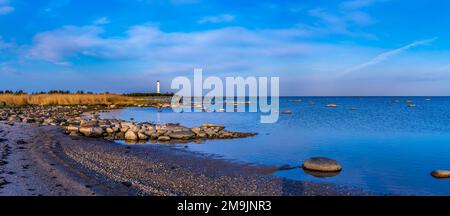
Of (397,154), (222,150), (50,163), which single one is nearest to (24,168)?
(50,163)

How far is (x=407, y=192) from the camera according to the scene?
982cm

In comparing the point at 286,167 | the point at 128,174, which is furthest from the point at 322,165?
the point at 128,174

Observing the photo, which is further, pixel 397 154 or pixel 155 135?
pixel 155 135

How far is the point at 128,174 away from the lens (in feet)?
34.7

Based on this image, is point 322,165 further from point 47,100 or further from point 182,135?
point 47,100

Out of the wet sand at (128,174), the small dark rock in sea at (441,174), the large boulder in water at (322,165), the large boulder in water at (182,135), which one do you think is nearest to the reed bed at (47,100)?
the large boulder in water at (182,135)

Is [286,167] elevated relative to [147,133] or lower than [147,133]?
lower

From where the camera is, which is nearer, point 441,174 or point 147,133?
point 441,174

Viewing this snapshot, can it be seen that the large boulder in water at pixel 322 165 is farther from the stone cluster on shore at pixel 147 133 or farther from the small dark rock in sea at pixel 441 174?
the stone cluster on shore at pixel 147 133

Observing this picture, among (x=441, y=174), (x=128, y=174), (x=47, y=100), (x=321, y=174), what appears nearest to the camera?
(x=128, y=174)

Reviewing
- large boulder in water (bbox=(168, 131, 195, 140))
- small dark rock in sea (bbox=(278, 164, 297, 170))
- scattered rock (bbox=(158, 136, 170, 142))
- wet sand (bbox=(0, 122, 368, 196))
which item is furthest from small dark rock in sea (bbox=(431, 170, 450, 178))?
scattered rock (bbox=(158, 136, 170, 142))
